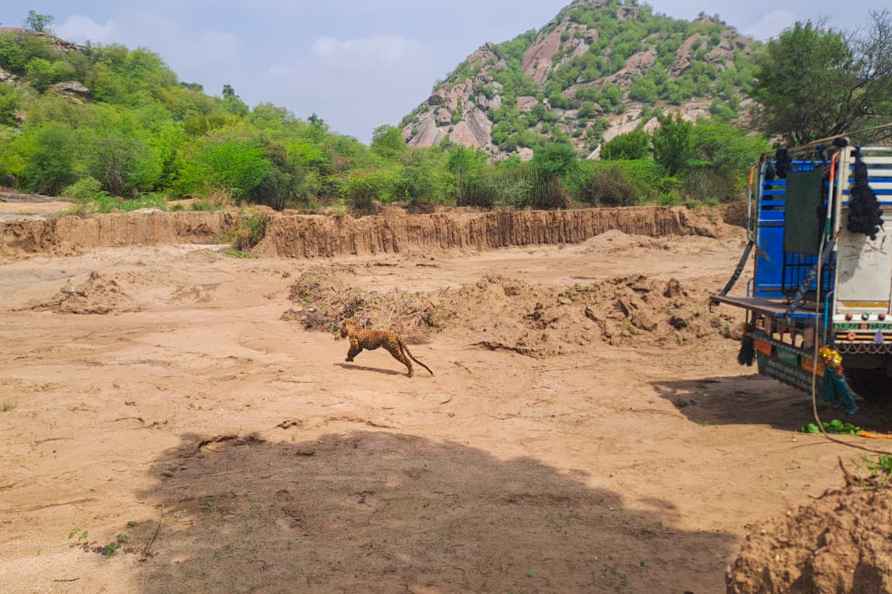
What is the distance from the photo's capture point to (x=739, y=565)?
254cm

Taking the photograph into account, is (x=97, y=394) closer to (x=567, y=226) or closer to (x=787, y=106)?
(x=567, y=226)

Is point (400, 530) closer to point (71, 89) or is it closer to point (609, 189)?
point (609, 189)

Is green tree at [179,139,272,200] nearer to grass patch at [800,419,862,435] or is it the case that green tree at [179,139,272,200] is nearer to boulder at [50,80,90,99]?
grass patch at [800,419,862,435]

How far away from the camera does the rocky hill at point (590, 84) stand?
→ 77.6 metres

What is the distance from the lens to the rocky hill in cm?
7756

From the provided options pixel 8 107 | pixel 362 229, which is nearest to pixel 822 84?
pixel 362 229

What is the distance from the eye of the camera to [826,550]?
2.29 m

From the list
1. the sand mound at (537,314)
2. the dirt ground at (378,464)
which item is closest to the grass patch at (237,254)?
the sand mound at (537,314)

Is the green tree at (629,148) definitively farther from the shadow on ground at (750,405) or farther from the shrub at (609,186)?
the shadow on ground at (750,405)

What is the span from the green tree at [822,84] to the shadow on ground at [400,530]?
90.6ft

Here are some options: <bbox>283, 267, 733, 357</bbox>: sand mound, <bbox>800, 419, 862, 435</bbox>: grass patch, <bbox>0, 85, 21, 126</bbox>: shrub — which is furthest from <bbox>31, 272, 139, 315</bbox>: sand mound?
<bbox>0, 85, 21, 126</bbox>: shrub

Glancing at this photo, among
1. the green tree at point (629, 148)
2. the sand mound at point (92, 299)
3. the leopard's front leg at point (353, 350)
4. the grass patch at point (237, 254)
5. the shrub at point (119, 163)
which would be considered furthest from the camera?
the green tree at point (629, 148)

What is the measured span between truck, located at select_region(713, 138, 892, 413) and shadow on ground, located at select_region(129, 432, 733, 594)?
269 centimetres

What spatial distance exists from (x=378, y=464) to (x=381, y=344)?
348cm
